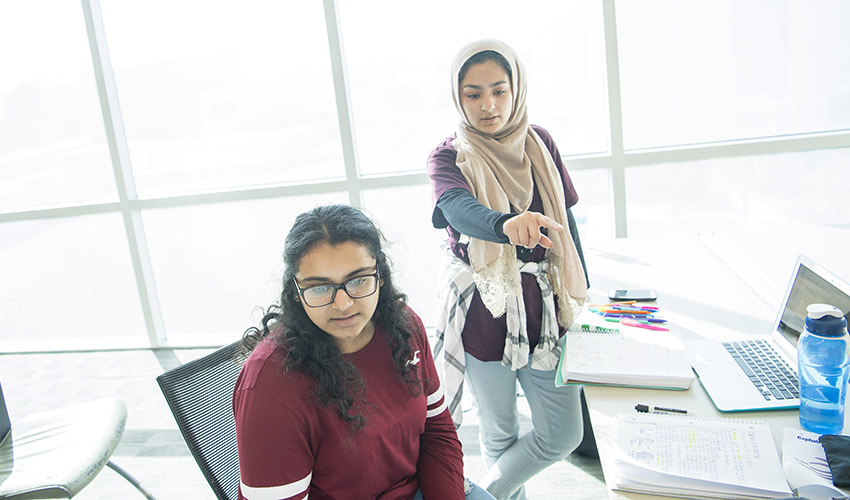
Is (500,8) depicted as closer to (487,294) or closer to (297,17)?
(297,17)

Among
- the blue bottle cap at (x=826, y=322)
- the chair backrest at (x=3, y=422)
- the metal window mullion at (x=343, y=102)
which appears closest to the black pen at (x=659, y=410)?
the blue bottle cap at (x=826, y=322)

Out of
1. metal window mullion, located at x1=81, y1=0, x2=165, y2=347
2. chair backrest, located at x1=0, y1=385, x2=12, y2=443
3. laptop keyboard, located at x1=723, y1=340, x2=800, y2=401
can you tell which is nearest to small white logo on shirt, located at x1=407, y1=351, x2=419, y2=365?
laptop keyboard, located at x1=723, y1=340, x2=800, y2=401

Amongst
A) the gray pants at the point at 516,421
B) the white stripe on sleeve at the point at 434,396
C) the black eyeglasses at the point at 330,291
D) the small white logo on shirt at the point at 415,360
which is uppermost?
the black eyeglasses at the point at 330,291

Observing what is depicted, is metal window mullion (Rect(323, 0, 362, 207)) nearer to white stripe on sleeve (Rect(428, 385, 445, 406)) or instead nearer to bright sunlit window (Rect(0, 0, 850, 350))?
bright sunlit window (Rect(0, 0, 850, 350))

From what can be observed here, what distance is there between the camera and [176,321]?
12.3ft

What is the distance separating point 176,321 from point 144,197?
0.80m

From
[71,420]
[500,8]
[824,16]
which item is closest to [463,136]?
[500,8]

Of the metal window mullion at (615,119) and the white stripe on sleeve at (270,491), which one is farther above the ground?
the metal window mullion at (615,119)

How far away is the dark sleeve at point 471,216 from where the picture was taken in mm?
1382

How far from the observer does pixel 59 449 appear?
195 cm

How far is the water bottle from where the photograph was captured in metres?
1.08

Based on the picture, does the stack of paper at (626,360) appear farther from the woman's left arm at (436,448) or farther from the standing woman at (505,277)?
the woman's left arm at (436,448)

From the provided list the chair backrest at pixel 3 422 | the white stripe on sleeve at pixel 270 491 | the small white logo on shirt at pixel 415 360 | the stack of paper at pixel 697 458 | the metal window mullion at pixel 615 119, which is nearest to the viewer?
the stack of paper at pixel 697 458

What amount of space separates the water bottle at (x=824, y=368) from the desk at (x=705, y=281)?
52 millimetres
